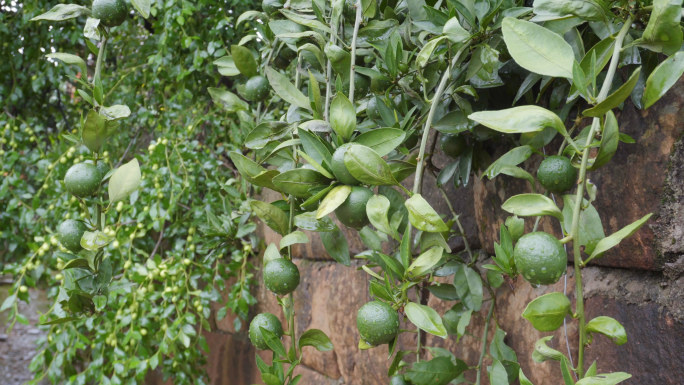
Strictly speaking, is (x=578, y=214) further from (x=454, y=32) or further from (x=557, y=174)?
(x=454, y=32)

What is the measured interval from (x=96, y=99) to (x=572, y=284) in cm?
63

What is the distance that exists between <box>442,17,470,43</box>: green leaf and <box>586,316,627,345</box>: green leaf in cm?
30

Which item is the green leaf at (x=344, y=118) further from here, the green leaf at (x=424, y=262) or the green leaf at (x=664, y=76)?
the green leaf at (x=664, y=76)

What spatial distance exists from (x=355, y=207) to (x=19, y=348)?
292 centimetres

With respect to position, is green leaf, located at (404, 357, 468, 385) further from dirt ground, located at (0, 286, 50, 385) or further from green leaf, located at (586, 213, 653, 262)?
dirt ground, located at (0, 286, 50, 385)

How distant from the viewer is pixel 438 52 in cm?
68

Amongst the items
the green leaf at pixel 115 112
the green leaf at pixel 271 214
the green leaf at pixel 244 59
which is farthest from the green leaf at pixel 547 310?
the green leaf at pixel 244 59

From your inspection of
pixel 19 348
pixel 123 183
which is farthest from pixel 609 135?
pixel 19 348

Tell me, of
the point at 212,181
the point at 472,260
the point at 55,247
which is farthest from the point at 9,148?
the point at 472,260

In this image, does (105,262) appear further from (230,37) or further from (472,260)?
(230,37)

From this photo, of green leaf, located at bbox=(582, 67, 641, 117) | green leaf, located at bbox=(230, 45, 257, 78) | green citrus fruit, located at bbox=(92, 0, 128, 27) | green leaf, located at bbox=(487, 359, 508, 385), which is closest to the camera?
green leaf, located at bbox=(582, 67, 641, 117)

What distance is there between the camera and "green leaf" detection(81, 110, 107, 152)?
723 millimetres

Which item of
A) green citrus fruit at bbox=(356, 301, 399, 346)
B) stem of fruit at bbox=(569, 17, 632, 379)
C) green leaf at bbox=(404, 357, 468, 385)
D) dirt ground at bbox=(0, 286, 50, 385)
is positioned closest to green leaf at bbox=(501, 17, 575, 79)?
stem of fruit at bbox=(569, 17, 632, 379)

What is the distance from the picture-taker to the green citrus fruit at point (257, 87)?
96 centimetres
